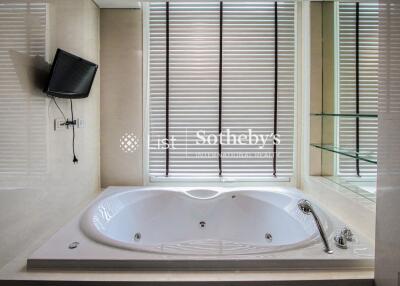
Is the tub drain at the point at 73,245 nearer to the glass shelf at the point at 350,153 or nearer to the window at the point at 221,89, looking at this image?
the window at the point at 221,89

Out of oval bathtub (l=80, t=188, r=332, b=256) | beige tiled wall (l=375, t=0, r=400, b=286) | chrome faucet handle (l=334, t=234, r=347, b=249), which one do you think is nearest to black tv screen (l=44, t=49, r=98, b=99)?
oval bathtub (l=80, t=188, r=332, b=256)

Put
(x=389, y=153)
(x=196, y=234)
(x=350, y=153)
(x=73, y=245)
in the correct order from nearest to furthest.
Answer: (x=389, y=153)
(x=73, y=245)
(x=350, y=153)
(x=196, y=234)

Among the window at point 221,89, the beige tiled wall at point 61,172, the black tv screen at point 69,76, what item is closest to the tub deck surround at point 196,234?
the beige tiled wall at point 61,172

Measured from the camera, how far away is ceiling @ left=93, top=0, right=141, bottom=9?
8.18 ft

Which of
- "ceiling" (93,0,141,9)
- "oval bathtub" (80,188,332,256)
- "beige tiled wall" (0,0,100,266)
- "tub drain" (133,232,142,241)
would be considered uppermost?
"ceiling" (93,0,141,9)

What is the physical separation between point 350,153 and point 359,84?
1.75 feet

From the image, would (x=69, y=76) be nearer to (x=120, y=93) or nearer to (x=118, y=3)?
(x=120, y=93)

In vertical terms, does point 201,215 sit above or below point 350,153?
below

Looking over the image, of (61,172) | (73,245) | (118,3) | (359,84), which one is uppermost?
(118,3)

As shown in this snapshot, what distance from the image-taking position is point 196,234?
2.36 m

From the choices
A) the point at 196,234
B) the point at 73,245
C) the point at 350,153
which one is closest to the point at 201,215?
the point at 196,234

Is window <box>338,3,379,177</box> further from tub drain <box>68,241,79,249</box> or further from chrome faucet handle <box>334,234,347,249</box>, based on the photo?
tub drain <box>68,241,79,249</box>

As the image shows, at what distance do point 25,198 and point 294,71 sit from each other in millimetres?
2544

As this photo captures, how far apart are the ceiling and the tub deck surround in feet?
5.82
